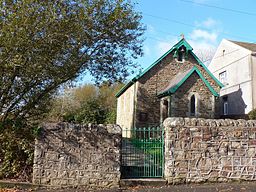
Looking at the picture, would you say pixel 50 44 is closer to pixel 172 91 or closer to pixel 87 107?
pixel 172 91

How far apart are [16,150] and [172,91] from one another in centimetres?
1190

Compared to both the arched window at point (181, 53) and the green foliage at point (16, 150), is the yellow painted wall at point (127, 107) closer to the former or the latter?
the arched window at point (181, 53)

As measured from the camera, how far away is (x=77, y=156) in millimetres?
8812

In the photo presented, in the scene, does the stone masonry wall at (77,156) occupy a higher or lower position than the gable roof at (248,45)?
lower

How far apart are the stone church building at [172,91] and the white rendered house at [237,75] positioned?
378 cm

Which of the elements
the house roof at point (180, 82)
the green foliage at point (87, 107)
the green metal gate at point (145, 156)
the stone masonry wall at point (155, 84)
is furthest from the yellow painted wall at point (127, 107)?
the green metal gate at point (145, 156)

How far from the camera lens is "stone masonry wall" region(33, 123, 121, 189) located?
8.66 meters

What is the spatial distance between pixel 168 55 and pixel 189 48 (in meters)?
1.83

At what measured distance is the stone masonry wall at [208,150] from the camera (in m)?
9.30

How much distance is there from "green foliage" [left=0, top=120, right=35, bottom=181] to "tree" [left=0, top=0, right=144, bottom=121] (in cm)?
146

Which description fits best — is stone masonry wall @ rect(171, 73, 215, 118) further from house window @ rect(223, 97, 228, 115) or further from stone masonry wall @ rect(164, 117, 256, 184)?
stone masonry wall @ rect(164, 117, 256, 184)

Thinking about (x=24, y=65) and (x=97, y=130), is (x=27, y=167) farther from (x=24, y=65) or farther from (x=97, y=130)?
(x=24, y=65)

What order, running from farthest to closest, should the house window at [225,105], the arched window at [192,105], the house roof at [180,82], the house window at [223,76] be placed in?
the house window at [223,76] < the house window at [225,105] < the arched window at [192,105] < the house roof at [180,82]

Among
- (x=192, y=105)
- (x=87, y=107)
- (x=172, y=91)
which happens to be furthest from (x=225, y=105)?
(x=87, y=107)
